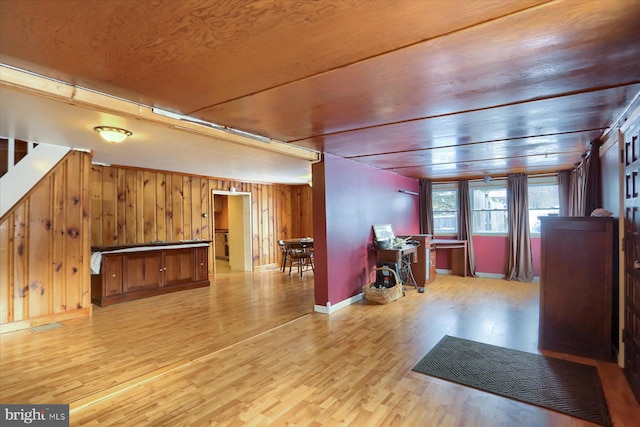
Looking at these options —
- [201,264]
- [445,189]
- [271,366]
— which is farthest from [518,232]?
[201,264]

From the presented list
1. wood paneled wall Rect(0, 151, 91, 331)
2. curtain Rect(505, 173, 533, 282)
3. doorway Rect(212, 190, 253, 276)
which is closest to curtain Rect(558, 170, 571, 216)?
curtain Rect(505, 173, 533, 282)

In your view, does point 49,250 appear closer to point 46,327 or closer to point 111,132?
point 46,327

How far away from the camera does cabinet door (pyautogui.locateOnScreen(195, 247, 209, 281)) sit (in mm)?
6480

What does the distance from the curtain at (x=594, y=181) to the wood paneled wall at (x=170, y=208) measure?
6608 millimetres

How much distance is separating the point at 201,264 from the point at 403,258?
158 inches

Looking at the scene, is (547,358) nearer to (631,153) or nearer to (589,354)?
(589,354)

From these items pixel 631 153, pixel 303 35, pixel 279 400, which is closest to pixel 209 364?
pixel 279 400

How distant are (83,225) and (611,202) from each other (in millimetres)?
6626

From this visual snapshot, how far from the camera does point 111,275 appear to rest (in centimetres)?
525

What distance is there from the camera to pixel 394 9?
148 cm

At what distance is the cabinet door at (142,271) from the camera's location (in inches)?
214

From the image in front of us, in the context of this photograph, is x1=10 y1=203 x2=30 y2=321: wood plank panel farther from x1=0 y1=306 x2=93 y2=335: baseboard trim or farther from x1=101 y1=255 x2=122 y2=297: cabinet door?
x1=101 y1=255 x2=122 y2=297: cabinet door

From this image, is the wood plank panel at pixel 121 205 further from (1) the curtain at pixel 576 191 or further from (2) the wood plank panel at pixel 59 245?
(1) the curtain at pixel 576 191

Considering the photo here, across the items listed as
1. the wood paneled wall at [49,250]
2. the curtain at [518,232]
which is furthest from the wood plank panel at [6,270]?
the curtain at [518,232]
